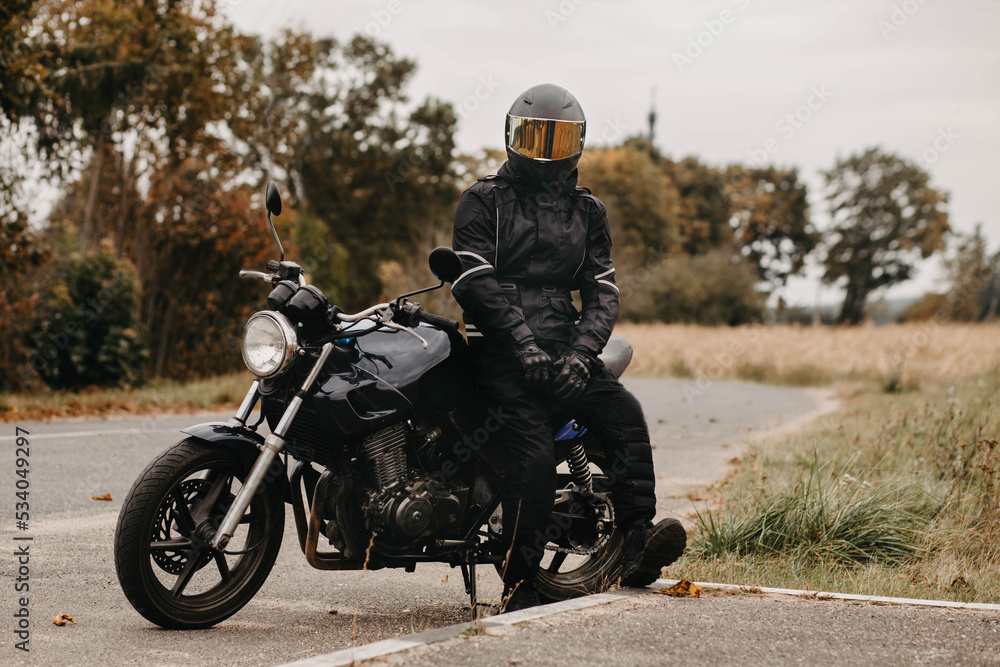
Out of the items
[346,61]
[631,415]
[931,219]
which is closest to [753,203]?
[931,219]

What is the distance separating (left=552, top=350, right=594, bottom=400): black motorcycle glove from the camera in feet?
13.4

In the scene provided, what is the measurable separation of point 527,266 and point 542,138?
1.85ft

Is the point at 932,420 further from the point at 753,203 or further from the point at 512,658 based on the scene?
the point at 753,203

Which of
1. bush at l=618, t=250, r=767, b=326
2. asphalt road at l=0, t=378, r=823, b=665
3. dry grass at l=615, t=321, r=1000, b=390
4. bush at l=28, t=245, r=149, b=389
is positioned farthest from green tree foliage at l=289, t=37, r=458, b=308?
asphalt road at l=0, t=378, r=823, b=665

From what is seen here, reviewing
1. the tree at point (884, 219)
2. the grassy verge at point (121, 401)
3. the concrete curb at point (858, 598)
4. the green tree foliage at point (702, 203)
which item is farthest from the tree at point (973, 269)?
the concrete curb at point (858, 598)

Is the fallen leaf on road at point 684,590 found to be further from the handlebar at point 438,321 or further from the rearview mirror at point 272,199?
the rearview mirror at point 272,199

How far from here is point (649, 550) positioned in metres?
4.25

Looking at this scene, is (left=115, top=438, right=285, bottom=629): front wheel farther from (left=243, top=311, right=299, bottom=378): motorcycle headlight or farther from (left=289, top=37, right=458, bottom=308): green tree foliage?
(left=289, top=37, right=458, bottom=308): green tree foliage

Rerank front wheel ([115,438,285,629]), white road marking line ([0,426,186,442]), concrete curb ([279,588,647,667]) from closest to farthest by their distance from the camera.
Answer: concrete curb ([279,588,647,667]) → front wheel ([115,438,285,629]) → white road marking line ([0,426,186,442])

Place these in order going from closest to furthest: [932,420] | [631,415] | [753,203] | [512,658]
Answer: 1. [512,658]
2. [631,415]
3. [932,420]
4. [753,203]

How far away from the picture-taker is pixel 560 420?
174 inches

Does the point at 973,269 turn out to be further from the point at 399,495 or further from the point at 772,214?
the point at 399,495

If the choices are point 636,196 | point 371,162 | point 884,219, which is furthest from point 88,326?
point 884,219

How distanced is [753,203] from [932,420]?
66183 millimetres
